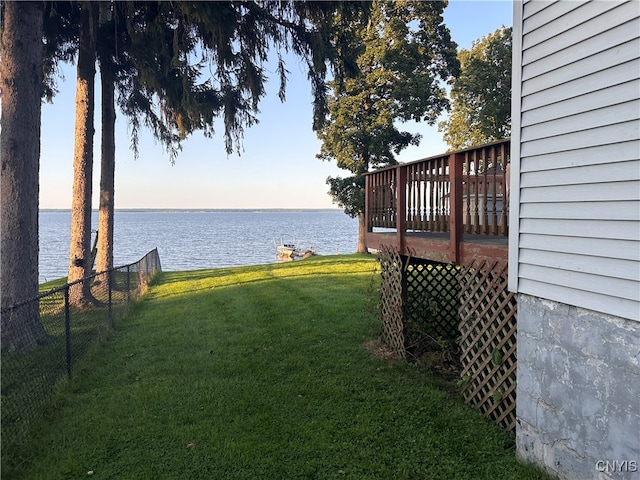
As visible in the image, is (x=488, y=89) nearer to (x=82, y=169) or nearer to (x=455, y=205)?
(x=82, y=169)

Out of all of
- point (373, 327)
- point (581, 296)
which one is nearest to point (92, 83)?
point (373, 327)

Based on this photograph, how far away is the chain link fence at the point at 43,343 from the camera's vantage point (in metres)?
4.00

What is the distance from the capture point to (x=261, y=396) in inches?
169

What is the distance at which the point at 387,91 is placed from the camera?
1842cm

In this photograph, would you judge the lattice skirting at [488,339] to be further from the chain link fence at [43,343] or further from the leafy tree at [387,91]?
the leafy tree at [387,91]

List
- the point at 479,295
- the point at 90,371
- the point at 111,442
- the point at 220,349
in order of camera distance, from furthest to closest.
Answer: the point at 220,349 → the point at 90,371 → the point at 479,295 → the point at 111,442

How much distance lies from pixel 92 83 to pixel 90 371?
6525mm

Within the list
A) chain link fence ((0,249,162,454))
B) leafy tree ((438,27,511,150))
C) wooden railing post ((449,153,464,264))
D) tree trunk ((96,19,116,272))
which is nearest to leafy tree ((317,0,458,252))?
leafy tree ((438,27,511,150))

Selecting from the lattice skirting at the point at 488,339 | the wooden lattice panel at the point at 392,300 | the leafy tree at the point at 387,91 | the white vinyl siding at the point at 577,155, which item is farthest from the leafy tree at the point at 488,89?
the white vinyl siding at the point at 577,155

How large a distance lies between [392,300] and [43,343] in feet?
17.0

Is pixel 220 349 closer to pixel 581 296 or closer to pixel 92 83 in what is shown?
pixel 581 296

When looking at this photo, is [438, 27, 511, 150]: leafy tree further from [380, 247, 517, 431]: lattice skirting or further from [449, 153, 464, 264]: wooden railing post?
[380, 247, 517, 431]: lattice skirting

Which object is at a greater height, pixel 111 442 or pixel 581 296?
pixel 581 296

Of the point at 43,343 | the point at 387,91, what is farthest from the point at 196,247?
the point at 43,343
